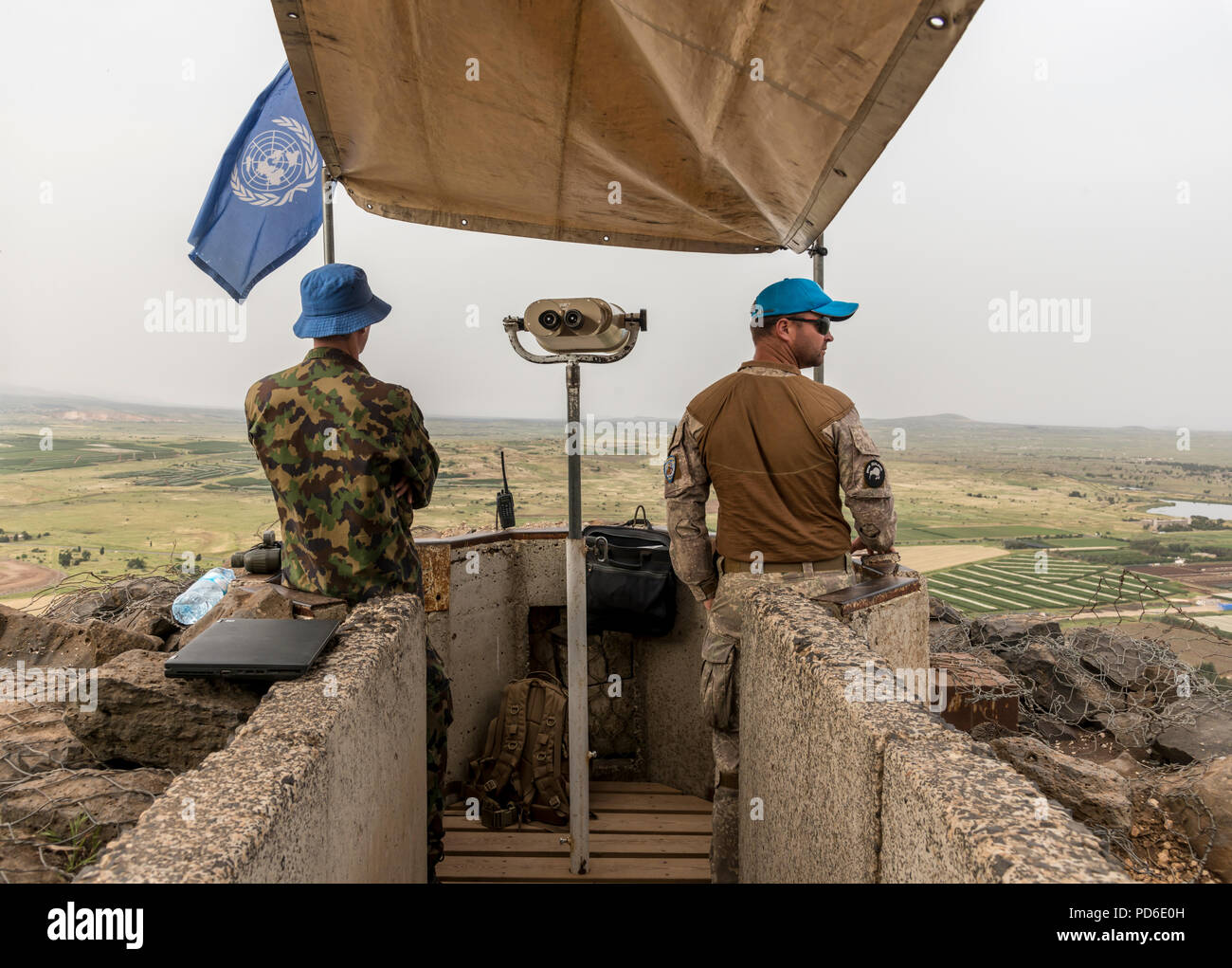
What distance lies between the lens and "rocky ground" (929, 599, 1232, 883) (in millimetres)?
2273

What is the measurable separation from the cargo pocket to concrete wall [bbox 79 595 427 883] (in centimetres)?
98

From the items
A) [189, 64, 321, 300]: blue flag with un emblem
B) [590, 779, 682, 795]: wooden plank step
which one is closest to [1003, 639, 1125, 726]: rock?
[590, 779, 682, 795]: wooden plank step

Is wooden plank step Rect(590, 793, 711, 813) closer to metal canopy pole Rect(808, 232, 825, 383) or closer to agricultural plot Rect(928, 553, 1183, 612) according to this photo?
agricultural plot Rect(928, 553, 1183, 612)

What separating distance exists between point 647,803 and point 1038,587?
241 cm

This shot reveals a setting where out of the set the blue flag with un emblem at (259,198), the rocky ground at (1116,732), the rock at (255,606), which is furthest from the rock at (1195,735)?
the blue flag with un emblem at (259,198)

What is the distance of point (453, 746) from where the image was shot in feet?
13.5

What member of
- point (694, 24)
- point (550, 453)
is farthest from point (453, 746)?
point (694, 24)

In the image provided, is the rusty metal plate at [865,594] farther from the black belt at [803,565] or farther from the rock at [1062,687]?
the rock at [1062,687]

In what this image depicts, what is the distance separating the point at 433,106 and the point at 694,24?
44.2 inches

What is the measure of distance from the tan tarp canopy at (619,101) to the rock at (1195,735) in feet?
7.92

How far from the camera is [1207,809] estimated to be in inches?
89.8

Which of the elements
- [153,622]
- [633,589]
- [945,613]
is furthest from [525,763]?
[945,613]
